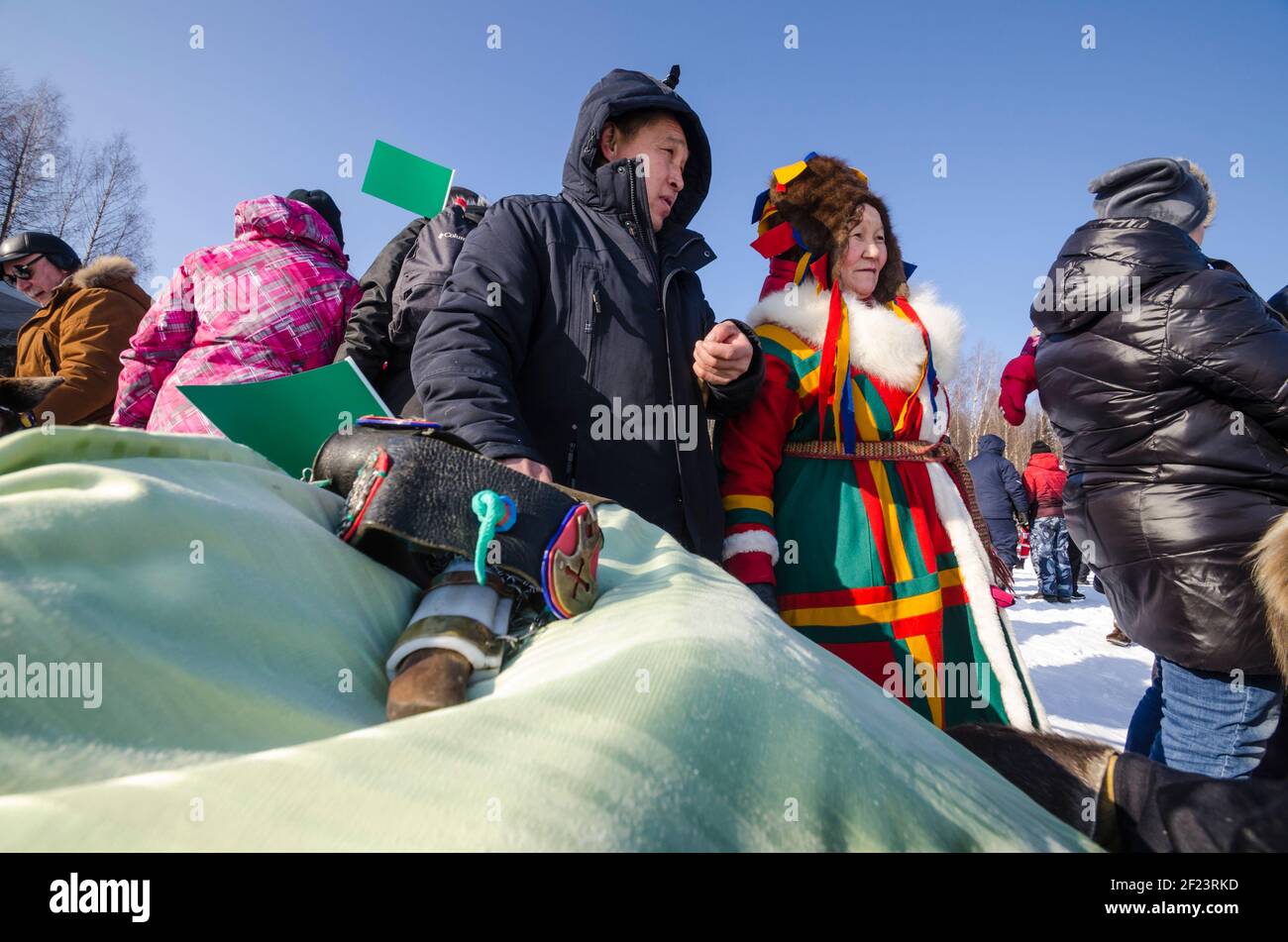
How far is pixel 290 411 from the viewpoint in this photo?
1175 millimetres

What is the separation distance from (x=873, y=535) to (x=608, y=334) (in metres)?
0.99

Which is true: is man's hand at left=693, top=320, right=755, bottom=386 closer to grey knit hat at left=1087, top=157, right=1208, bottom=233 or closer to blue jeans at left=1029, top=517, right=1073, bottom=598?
grey knit hat at left=1087, top=157, right=1208, bottom=233

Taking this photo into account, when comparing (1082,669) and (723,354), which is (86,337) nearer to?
(723,354)

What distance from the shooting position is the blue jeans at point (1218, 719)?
185 centimetres

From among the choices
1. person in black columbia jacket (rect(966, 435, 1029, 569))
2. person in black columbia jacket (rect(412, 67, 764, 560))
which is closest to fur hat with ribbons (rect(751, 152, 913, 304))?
person in black columbia jacket (rect(412, 67, 764, 560))

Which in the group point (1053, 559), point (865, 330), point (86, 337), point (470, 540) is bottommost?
point (1053, 559)

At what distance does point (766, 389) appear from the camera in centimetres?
213

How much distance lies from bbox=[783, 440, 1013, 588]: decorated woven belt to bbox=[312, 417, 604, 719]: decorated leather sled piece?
1.41m

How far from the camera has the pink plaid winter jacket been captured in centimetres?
207

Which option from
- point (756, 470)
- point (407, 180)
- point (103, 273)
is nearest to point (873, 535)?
point (756, 470)

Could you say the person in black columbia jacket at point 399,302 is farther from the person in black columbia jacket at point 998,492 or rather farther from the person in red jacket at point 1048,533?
the person in red jacket at point 1048,533

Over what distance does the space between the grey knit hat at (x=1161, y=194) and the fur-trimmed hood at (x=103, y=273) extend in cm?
406

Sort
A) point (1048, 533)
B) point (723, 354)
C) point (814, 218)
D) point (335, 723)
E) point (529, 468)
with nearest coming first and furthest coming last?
point (335, 723) → point (529, 468) → point (723, 354) → point (814, 218) → point (1048, 533)

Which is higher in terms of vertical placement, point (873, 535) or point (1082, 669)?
point (873, 535)
